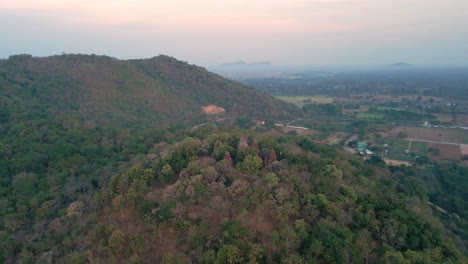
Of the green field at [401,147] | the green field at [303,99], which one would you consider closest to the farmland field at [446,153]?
the green field at [401,147]

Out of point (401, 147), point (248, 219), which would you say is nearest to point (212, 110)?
point (401, 147)

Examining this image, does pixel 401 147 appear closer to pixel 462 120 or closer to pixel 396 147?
pixel 396 147

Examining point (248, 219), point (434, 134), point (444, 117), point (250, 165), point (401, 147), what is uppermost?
point (250, 165)

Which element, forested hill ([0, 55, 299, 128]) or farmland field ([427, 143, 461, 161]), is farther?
forested hill ([0, 55, 299, 128])

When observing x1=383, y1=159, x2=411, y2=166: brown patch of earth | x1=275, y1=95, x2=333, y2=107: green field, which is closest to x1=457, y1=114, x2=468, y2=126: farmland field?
x1=383, y1=159, x2=411, y2=166: brown patch of earth

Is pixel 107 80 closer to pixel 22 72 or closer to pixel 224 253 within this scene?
pixel 22 72

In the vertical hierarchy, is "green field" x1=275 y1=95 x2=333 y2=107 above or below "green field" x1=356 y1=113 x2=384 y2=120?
above

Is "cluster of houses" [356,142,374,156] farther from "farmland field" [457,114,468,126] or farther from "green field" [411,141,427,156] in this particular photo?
"farmland field" [457,114,468,126]

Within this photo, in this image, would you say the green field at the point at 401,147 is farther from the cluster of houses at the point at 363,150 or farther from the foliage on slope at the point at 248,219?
the foliage on slope at the point at 248,219
